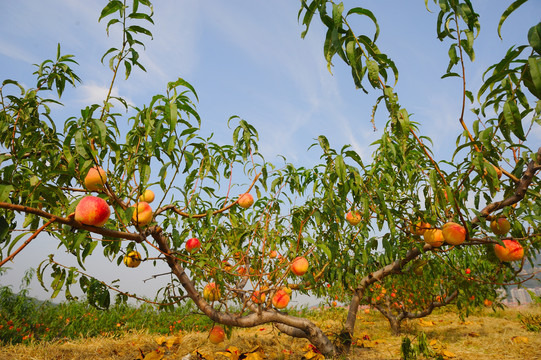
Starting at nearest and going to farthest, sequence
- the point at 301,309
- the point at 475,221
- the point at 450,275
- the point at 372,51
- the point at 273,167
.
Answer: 1. the point at 372,51
2. the point at 475,221
3. the point at 273,167
4. the point at 450,275
5. the point at 301,309

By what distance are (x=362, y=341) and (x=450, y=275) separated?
144 centimetres

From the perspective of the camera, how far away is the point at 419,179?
6.94 feet

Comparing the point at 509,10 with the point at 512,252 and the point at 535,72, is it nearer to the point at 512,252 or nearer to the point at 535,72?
the point at 535,72

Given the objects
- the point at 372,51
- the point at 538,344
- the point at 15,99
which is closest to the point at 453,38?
the point at 372,51

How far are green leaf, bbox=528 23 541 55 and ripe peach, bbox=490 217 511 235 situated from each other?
136 cm

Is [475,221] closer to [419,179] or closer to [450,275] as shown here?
[419,179]

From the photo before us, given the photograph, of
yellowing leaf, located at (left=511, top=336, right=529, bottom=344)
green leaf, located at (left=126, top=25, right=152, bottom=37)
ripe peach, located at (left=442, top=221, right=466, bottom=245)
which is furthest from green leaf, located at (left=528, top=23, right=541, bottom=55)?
yellowing leaf, located at (left=511, top=336, right=529, bottom=344)

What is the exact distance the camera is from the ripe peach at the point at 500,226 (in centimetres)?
190

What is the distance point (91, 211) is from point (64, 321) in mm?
4803

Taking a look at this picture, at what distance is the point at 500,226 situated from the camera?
1.91 metres

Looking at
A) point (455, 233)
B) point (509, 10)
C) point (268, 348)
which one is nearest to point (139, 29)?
point (509, 10)

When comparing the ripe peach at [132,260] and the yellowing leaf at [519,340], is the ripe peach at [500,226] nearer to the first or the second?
the ripe peach at [132,260]

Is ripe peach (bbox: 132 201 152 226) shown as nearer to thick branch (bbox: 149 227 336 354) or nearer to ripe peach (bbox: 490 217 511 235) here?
thick branch (bbox: 149 227 336 354)

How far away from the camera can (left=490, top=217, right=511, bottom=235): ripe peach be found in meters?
1.90
